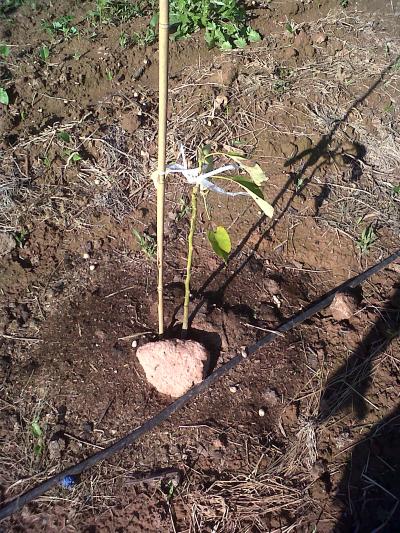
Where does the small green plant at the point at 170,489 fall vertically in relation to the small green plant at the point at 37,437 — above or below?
above

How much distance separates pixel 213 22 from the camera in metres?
3.38

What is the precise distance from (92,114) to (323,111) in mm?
1495

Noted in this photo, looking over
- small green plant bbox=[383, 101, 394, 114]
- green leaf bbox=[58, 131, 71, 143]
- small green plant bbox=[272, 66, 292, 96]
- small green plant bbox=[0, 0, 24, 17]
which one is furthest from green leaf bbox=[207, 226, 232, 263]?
small green plant bbox=[0, 0, 24, 17]

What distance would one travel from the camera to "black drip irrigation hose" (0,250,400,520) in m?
1.86

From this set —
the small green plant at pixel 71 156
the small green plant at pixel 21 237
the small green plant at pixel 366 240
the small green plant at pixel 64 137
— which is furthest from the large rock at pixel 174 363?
the small green plant at pixel 64 137

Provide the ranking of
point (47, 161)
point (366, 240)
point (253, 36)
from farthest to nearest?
point (253, 36) < point (47, 161) < point (366, 240)

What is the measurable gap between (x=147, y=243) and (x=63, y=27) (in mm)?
1959

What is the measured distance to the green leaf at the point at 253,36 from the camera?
3492 mm

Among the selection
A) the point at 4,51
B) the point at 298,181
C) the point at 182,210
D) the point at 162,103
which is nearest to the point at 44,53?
the point at 4,51

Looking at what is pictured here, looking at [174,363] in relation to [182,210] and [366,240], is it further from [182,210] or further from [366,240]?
[366,240]

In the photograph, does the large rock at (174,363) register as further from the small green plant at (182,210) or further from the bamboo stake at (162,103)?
the small green plant at (182,210)

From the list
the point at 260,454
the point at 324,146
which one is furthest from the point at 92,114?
the point at 260,454

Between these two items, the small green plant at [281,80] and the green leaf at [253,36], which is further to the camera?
the green leaf at [253,36]

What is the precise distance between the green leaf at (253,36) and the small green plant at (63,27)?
1.25 m
